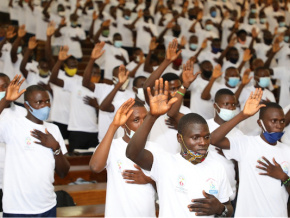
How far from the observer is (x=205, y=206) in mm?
2594

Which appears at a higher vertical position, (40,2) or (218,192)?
(40,2)

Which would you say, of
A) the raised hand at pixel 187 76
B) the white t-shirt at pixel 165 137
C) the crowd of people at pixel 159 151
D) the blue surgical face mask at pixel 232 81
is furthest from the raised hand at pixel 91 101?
the raised hand at pixel 187 76

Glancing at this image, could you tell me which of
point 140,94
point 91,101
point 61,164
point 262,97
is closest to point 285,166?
point 61,164

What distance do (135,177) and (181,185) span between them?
18.9 inches

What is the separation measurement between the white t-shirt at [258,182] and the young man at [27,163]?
1.45m

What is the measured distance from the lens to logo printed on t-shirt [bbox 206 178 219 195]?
2.66 m

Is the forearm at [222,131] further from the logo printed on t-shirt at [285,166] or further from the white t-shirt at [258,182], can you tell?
the logo printed on t-shirt at [285,166]

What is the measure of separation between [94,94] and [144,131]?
3377mm

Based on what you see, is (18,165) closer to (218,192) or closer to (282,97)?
(218,192)

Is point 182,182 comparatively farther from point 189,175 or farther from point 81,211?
point 81,211

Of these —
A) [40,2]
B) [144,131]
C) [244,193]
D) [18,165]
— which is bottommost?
[244,193]

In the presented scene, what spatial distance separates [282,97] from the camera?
23.3 feet

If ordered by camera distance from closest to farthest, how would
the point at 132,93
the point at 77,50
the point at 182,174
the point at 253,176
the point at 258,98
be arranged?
the point at 182,174 → the point at 258,98 → the point at 253,176 → the point at 132,93 → the point at 77,50

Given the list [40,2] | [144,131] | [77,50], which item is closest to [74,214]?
[144,131]
